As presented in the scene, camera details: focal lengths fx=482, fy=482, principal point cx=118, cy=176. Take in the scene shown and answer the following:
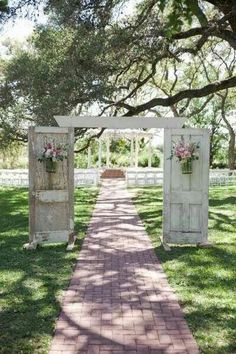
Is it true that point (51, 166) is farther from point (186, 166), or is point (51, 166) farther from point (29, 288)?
point (29, 288)

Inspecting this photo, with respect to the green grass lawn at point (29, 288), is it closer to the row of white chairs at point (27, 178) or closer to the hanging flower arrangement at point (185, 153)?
the hanging flower arrangement at point (185, 153)

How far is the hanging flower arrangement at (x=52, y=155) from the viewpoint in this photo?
865 cm

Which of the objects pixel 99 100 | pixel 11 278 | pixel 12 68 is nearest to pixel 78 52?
pixel 99 100

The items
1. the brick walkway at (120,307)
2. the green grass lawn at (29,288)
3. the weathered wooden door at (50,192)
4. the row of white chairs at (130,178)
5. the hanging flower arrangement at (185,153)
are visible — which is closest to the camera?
the brick walkway at (120,307)

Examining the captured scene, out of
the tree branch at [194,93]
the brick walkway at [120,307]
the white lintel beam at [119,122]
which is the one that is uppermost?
the tree branch at [194,93]

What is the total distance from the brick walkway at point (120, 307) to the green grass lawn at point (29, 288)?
0.49 feet

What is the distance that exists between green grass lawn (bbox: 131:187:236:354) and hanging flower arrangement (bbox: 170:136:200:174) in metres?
1.52

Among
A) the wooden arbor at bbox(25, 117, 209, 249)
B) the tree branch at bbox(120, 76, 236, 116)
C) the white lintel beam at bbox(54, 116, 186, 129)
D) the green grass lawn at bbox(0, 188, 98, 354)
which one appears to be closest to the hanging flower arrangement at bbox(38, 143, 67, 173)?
the wooden arbor at bbox(25, 117, 209, 249)

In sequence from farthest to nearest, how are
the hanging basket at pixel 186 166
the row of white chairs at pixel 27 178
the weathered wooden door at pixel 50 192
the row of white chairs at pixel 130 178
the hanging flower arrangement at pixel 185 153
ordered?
the row of white chairs at pixel 27 178 < the row of white chairs at pixel 130 178 < the weathered wooden door at pixel 50 192 < the hanging basket at pixel 186 166 < the hanging flower arrangement at pixel 185 153

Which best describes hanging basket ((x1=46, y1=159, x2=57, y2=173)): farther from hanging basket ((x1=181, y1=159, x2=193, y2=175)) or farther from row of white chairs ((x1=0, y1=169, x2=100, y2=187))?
row of white chairs ((x1=0, y1=169, x2=100, y2=187))

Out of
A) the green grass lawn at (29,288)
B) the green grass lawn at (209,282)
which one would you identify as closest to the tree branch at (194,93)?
the green grass lawn at (209,282)

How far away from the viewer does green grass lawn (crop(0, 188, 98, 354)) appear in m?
4.59

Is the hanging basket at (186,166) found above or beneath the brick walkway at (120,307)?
above

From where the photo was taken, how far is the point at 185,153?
8.58m
